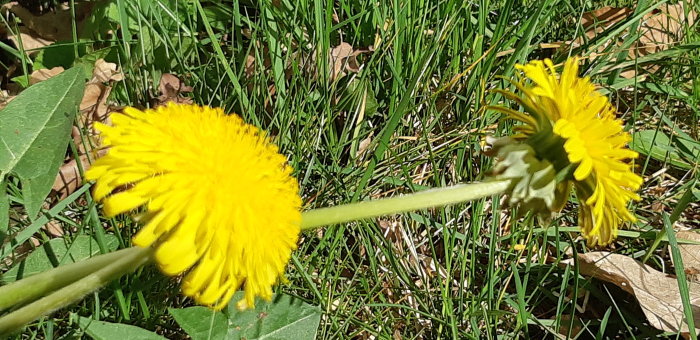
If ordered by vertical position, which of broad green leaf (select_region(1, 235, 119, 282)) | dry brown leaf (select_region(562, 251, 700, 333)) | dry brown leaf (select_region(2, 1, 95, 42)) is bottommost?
dry brown leaf (select_region(562, 251, 700, 333))

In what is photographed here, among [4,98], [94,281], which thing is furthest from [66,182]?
[94,281]

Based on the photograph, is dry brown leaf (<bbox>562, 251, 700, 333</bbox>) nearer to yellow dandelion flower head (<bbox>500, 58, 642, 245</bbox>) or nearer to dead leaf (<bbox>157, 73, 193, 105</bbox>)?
yellow dandelion flower head (<bbox>500, 58, 642, 245</bbox>)

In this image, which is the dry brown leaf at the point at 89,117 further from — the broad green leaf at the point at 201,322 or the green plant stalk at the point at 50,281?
the green plant stalk at the point at 50,281

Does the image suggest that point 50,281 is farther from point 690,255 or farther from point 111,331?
point 690,255

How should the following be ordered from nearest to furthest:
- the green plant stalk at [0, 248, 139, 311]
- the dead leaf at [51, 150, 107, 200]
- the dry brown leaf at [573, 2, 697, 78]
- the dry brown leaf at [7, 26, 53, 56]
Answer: the green plant stalk at [0, 248, 139, 311]
the dead leaf at [51, 150, 107, 200]
the dry brown leaf at [7, 26, 53, 56]
the dry brown leaf at [573, 2, 697, 78]

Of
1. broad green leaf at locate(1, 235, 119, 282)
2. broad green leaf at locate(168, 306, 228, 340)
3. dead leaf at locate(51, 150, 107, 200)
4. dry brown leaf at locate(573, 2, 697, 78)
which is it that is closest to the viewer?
broad green leaf at locate(168, 306, 228, 340)

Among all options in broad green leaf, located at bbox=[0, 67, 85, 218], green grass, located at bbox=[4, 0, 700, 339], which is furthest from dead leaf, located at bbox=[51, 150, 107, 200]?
broad green leaf, located at bbox=[0, 67, 85, 218]

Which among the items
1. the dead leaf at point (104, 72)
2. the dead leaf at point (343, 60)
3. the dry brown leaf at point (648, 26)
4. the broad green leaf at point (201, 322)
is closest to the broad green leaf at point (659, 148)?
the dry brown leaf at point (648, 26)
